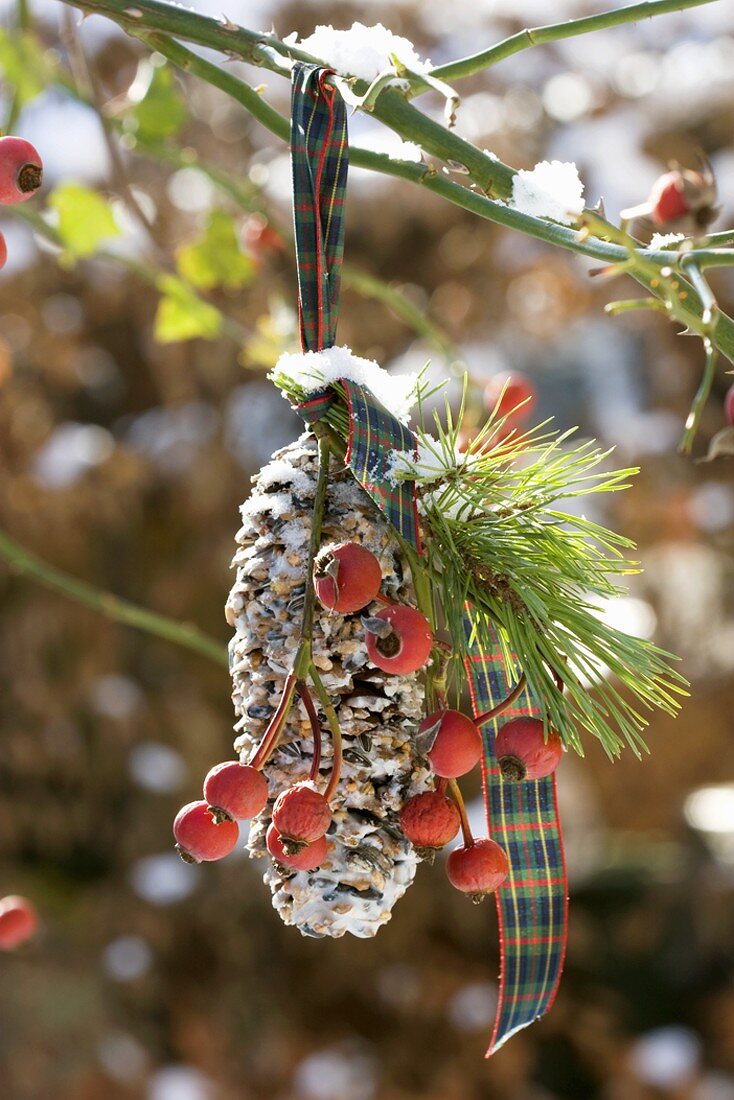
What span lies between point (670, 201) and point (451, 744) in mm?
225

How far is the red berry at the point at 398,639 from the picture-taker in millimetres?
423

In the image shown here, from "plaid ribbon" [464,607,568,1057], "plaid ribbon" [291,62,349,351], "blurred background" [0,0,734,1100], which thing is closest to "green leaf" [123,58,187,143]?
"plaid ribbon" [291,62,349,351]

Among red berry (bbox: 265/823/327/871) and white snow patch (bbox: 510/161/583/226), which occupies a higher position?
white snow patch (bbox: 510/161/583/226)

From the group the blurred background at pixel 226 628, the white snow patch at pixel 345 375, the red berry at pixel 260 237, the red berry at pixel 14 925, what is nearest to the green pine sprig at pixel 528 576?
the white snow patch at pixel 345 375

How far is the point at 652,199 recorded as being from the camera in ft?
1.54

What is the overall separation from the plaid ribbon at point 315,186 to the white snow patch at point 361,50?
4 centimetres

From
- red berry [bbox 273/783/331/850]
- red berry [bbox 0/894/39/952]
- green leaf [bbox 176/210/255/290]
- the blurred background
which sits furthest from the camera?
the blurred background

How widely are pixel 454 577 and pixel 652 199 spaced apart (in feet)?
0.57

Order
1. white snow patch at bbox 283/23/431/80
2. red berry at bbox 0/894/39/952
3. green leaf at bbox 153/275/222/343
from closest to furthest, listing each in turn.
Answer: white snow patch at bbox 283/23/431/80, red berry at bbox 0/894/39/952, green leaf at bbox 153/275/222/343

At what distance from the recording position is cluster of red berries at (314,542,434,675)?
420mm

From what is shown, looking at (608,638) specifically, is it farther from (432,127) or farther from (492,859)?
(432,127)

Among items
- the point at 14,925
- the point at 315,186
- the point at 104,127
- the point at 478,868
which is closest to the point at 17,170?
the point at 315,186

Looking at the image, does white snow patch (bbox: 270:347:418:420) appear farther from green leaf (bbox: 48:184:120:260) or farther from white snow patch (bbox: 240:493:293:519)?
green leaf (bbox: 48:184:120:260)

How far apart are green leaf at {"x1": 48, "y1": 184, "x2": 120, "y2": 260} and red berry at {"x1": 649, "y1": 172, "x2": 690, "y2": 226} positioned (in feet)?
2.57
